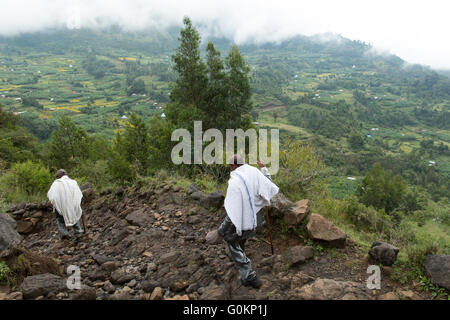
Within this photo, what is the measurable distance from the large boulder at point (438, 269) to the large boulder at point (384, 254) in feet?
1.14

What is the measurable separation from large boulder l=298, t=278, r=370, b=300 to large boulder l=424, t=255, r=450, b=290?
2.65 feet

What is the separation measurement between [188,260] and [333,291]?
2.08m

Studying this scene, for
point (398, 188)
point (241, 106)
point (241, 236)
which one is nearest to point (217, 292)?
point (241, 236)

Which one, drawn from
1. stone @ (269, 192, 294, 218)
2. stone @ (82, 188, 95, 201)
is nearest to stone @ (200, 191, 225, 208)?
stone @ (269, 192, 294, 218)

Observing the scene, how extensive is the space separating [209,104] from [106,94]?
276 ft

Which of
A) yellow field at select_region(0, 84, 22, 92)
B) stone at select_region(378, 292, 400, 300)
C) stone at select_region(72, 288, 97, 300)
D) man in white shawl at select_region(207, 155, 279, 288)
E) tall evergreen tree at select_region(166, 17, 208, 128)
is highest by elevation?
yellow field at select_region(0, 84, 22, 92)

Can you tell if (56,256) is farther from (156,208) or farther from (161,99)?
(161,99)

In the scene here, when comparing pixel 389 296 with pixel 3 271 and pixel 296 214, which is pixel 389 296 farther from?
pixel 3 271

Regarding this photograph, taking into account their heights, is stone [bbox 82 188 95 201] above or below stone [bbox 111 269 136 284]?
below

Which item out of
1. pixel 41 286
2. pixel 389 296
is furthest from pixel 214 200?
pixel 389 296

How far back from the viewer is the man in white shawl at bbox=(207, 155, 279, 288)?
10.8ft

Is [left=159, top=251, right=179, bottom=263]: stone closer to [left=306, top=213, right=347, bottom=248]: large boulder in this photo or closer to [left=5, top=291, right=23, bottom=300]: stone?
[left=5, top=291, right=23, bottom=300]: stone

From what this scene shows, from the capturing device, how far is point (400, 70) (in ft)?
554

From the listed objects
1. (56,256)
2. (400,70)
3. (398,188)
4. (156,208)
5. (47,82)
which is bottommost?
(398,188)
